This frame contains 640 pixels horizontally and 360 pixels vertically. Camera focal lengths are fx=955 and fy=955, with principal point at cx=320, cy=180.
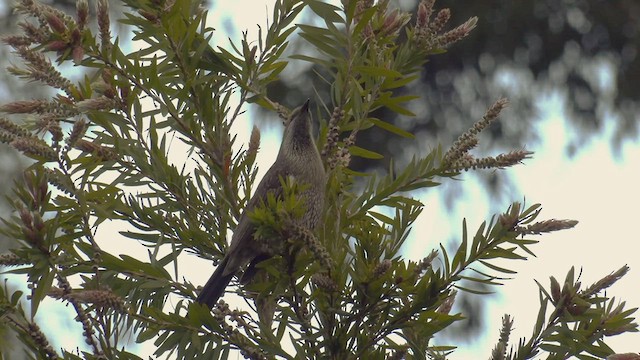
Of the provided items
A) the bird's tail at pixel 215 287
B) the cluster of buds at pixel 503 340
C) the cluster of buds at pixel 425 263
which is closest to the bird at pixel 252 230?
the bird's tail at pixel 215 287

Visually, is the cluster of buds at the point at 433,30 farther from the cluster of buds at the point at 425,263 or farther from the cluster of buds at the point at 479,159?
the cluster of buds at the point at 425,263

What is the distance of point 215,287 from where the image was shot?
1.29 metres

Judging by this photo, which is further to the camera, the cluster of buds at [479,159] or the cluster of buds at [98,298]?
the cluster of buds at [479,159]

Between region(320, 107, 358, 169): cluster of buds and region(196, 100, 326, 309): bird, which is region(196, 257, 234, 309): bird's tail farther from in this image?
region(320, 107, 358, 169): cluster of buds

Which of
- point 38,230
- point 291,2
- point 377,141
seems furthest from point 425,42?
point 377,141

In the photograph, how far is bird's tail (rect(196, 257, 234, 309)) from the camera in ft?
4.06

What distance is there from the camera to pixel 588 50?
16.8 ft

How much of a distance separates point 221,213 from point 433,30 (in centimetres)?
38

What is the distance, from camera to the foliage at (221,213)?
1094 mm

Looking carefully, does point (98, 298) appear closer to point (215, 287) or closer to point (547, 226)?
point (215, 287)

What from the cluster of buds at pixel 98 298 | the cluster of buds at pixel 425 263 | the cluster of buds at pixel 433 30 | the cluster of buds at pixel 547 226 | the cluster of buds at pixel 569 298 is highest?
the cluster of buds at pixel 433 30

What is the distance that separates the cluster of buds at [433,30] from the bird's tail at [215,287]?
40cm

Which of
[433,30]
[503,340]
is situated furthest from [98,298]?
[433,30]

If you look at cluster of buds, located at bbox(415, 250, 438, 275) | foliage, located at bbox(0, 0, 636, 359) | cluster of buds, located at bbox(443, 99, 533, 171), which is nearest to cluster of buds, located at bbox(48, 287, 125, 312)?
foliage, located at bbox(0, 0, 636, 359)
